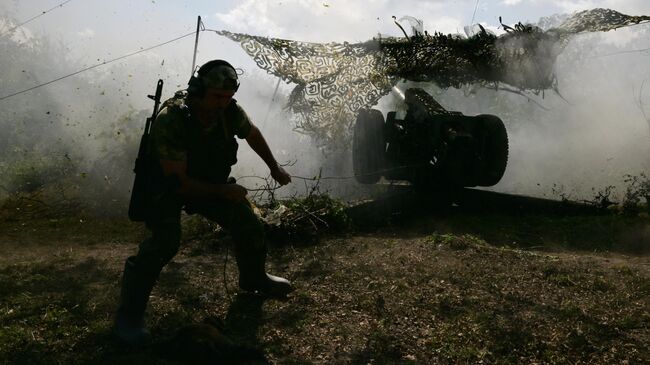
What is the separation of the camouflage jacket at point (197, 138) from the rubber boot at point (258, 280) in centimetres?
61

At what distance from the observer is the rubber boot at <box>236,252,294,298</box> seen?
4316 mm

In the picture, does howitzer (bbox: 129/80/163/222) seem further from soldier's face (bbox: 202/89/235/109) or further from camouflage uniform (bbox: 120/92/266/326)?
soldier's face (bbox: 202/89/235/109)

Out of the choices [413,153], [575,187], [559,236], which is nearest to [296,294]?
[559,236]

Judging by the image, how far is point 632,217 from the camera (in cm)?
763

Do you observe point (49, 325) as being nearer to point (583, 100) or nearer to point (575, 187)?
point (575, 187)

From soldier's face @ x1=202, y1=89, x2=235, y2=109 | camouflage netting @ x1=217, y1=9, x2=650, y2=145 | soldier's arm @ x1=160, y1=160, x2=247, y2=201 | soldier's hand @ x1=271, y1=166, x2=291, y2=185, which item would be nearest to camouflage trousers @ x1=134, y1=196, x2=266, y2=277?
soldier's arm @ x1=160, y1=160, x2=247, y2=201

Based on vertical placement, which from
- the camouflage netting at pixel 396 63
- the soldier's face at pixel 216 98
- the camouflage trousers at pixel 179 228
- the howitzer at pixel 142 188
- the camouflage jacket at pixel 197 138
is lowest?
the camouflage trousers at pixel 179 228

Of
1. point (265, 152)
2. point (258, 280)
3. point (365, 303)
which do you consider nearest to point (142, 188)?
point (265, 152)

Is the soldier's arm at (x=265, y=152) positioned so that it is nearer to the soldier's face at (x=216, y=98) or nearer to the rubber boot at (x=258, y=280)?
the soldier's face at (x=216, y=98)

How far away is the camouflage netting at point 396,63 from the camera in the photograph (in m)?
8.27

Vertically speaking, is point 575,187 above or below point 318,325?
above

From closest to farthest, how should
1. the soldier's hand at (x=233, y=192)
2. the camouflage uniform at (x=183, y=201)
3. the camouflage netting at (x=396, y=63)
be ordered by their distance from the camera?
the camouflage uniform at (x=183, y=201), the soldier's hand at (x=233, y=192), the camouflage netting at (x=396, y=63)

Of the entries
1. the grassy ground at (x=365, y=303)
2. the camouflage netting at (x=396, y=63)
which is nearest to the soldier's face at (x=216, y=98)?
the grassy ground at (x=365, y=303)

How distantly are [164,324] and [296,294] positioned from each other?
1.02m
